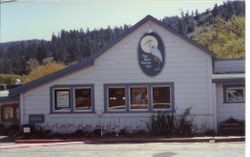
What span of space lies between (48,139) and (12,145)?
75.6 inches

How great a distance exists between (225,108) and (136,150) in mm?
6532

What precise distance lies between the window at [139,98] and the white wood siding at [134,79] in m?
0.35

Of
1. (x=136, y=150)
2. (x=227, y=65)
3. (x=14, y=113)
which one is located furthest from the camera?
(x=14, y=113)

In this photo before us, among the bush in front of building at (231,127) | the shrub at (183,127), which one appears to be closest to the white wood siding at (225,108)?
the bush in front of building at (231,127)

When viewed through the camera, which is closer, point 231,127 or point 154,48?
point 231,127

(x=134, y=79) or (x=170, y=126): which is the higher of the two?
(x=134, y=79)

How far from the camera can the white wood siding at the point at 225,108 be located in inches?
819

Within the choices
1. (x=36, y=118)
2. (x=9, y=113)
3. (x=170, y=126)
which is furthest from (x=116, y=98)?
(x=9, y=113)

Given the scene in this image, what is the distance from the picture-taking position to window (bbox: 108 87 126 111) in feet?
70.0

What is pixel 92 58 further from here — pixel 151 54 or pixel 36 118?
pixel 36 118

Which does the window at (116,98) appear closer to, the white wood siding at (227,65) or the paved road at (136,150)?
the paved road at (136,150)

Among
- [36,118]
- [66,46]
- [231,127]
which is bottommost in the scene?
[231,127]

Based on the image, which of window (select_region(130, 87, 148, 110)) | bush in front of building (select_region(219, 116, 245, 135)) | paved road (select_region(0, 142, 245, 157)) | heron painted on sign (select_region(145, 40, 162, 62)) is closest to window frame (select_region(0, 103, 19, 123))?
paved road (select_region(0, 142, 245, 157))

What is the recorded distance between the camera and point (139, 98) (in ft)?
69.6
